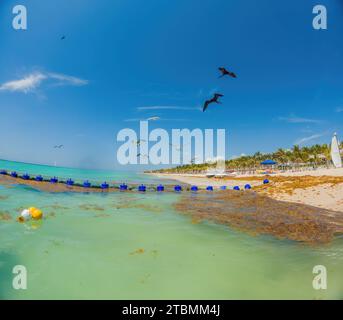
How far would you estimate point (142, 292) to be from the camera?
203 inches

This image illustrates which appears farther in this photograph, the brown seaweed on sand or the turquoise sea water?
the brown seaweed on sand

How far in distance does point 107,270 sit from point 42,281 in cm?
165

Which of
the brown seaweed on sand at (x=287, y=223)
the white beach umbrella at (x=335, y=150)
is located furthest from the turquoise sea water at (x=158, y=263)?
the white beach umbrella at (x=335, y=150)

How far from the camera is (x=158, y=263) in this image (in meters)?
6.66

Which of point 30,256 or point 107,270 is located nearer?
point 107,270

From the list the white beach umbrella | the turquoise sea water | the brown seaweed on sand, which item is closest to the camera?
the turquoise sea water

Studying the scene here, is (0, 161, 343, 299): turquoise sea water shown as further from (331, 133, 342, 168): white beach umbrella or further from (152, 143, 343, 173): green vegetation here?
(152, 143, 343, 173): green vegetation

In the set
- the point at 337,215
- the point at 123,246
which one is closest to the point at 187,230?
the point at 123,246

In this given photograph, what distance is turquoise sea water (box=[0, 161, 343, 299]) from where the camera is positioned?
518 cm

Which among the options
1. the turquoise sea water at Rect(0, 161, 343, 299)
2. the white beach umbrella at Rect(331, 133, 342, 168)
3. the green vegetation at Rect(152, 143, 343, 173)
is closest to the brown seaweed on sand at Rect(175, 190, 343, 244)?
the turquoise sea water at Rect(0, 161, 343, 299)

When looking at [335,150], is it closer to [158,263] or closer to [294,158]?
[294,158]

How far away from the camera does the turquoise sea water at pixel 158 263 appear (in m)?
5.18
